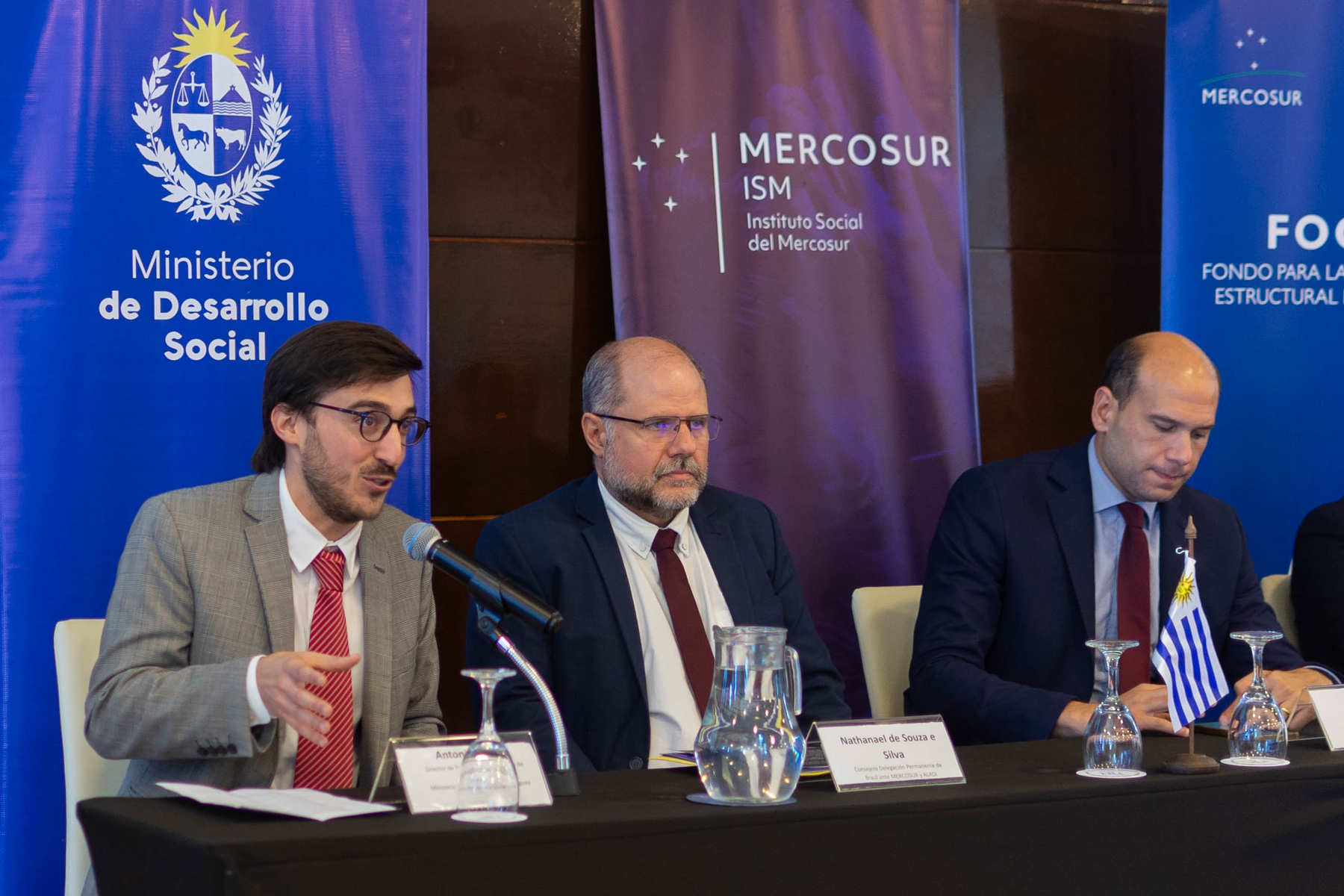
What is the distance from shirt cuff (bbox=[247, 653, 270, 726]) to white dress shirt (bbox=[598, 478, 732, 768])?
0.84 metres

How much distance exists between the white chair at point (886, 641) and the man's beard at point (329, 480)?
126 centimetres

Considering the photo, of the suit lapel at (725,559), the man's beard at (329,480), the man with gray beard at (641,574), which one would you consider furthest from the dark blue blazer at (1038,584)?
the man's beard at (329,480)

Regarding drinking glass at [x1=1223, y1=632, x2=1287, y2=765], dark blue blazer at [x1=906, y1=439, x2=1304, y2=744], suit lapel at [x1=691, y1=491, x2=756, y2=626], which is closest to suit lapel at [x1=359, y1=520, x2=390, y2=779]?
suit lapel at [x1=691, y1=491, x2=756, y2=626]

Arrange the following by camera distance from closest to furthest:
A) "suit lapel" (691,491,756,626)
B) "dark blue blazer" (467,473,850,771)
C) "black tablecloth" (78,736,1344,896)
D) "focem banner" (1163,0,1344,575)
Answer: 1. "black tablecloth" (78,736,1344,896)
2. "dark blue blazer" (467,473,850,771)
3. "suit lapel" (691,491,756,626)
4. "focem banner" (1163,0,1344,575)

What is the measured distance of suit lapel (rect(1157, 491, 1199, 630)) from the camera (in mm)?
3047

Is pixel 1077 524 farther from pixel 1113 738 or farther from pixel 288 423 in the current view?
pixel 288 423

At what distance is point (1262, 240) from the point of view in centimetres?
409

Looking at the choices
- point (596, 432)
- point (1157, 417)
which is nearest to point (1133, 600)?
point (1157, 417)

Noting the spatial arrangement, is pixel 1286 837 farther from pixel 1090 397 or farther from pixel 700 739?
pixel 1090 397

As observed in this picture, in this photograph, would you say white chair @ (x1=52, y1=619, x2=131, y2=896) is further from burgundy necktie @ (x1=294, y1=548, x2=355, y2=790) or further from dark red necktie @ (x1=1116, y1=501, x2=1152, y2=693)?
dark red necktie @ (x1=1116, y1=501, x2=1152, y2=693)

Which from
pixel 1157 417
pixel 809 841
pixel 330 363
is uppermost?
pixel 330 363

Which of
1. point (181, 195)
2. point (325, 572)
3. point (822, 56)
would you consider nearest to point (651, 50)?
point (822, 56)

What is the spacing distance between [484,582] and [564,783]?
0.97 ft

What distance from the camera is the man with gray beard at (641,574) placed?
2.74 metres
